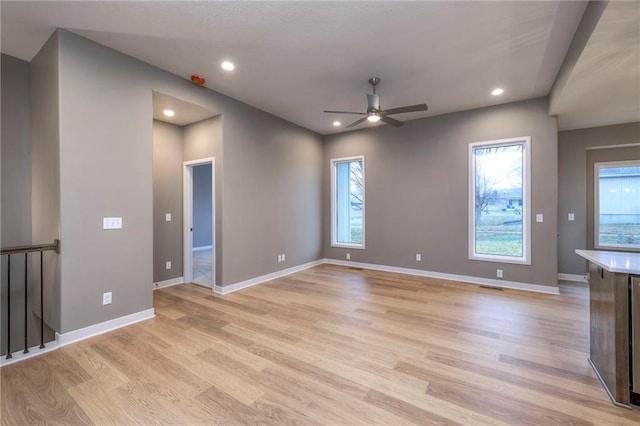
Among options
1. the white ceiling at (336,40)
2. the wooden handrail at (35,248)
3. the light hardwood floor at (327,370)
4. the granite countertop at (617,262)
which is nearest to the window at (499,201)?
the white ceiling at (336,40)

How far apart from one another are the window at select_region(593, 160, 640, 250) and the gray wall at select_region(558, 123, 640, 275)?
23 centimetres

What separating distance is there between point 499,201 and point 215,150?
4.85 metres

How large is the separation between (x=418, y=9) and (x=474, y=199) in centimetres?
341

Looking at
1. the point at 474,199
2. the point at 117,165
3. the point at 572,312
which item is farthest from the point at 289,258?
the point at 572,312

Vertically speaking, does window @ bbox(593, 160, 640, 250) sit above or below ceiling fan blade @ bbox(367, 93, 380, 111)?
below

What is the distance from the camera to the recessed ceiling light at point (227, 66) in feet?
10.5

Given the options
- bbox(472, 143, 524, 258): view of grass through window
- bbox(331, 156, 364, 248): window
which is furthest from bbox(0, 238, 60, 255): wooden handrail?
bbox(472, 143, 524, 258): view of grass through window

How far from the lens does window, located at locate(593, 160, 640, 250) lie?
4621 mm

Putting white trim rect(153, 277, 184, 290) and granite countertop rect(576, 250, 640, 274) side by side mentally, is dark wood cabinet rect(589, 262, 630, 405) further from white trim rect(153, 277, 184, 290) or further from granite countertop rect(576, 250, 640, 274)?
white trim rect(153, 277, 184, 290)

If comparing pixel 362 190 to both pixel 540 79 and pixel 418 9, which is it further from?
pixel 418 9

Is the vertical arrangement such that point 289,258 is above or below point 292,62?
below

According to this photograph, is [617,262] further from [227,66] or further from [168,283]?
[168,283]

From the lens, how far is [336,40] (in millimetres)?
2746

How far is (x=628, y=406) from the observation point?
1747 millimetres
